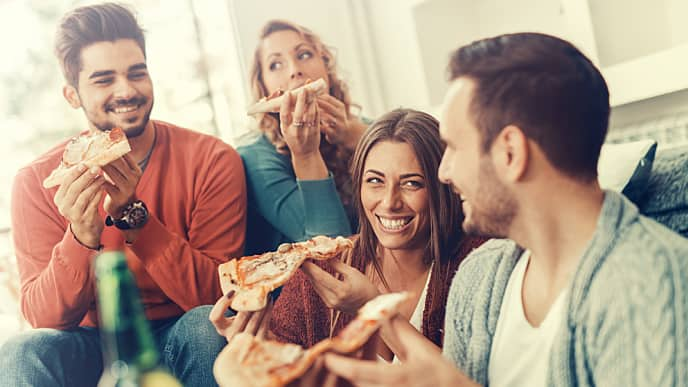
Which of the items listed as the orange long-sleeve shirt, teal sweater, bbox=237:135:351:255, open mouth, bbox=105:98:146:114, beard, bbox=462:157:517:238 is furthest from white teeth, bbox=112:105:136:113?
beard, bbox=462:157:517:238

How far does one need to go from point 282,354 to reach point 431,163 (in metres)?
0.61

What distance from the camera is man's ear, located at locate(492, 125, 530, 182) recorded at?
2.92ft

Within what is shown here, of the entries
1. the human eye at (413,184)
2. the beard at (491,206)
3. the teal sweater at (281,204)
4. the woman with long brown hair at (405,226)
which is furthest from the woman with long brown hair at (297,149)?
the beard at (491,206)

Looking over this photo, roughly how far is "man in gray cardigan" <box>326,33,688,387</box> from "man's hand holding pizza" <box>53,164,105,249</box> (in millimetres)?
711

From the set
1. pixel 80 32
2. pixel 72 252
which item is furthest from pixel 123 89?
pixel 72 252

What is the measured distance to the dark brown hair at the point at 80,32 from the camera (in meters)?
1.49

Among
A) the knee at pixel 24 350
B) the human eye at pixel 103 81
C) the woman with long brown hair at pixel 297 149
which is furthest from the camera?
the woman with long brown hair at pixel 297 149

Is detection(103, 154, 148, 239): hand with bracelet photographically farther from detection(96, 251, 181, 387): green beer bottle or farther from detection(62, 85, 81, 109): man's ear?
detection(62, 85, 81, 109): man's ear

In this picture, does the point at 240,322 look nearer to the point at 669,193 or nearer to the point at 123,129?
the point at 123,129

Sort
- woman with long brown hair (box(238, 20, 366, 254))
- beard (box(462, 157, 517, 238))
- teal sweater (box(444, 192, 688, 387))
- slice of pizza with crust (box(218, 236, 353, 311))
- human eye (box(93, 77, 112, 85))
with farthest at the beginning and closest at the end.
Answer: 1. woman with long brown hair (box(238, 20, 366, 254))
2. human eye (box(93, 77, 112, 85))
3. slice of pizza with crust (box(218, 236, 353, 311))
4. beard (box(462, 157, 517, 238))
5. teal sweater (box(444, 192, 688, 387))

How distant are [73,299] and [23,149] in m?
0.47

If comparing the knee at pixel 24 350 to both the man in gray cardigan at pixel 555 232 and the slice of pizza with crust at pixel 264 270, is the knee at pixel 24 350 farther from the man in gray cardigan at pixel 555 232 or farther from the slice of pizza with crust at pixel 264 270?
the man in gray cardigan at pixel 555 232

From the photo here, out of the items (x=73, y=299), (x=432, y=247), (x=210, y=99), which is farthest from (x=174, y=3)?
(x=432, y=247)

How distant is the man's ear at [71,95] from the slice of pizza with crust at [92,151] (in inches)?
3.3
